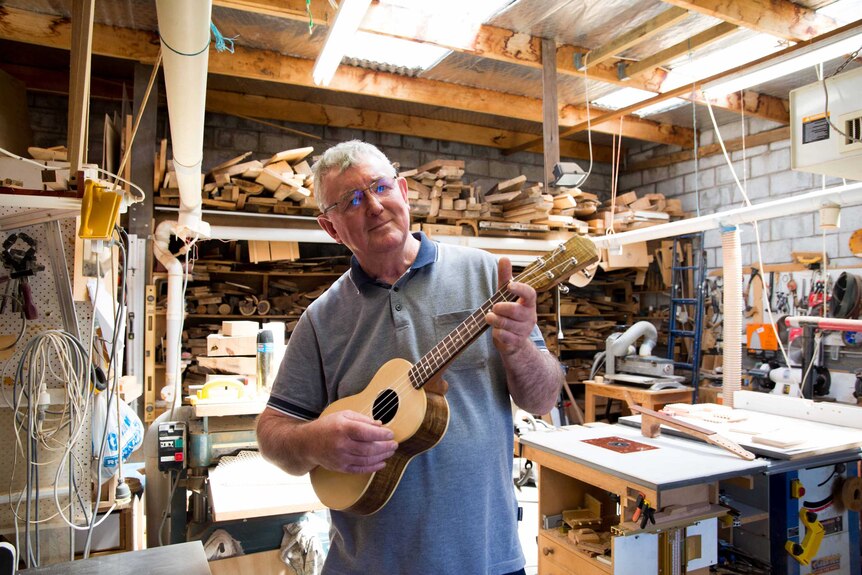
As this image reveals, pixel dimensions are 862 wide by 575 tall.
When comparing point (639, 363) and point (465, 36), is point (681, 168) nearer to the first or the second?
point (639, 363)

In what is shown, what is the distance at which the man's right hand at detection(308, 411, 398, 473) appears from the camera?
1090 millimetres

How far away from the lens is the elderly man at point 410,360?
1136mm

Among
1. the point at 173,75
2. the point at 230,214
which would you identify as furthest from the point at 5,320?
the point at 230,214

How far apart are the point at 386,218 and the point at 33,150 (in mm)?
3537

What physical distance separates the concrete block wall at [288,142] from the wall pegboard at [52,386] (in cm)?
341

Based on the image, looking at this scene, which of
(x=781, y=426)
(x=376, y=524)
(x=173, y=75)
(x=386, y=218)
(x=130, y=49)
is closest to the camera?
(x=376, y=524)

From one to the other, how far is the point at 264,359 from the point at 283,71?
2.79m

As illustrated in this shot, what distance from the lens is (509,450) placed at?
1282mm

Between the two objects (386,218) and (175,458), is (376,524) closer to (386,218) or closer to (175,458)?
(386,218)

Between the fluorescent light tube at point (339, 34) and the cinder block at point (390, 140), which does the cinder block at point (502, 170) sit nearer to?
the cinder block at point (390, 140)

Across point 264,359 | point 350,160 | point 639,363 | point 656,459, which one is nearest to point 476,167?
point 639,363

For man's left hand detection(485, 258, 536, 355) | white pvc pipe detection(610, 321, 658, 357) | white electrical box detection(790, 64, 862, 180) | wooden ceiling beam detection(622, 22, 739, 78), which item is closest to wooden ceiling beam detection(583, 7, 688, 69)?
wooden ceiling beam detection(622, 22, 739, 78)

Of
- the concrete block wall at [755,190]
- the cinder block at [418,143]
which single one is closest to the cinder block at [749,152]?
the concrete block wall at [755,190]

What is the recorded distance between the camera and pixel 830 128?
219 centimetres
